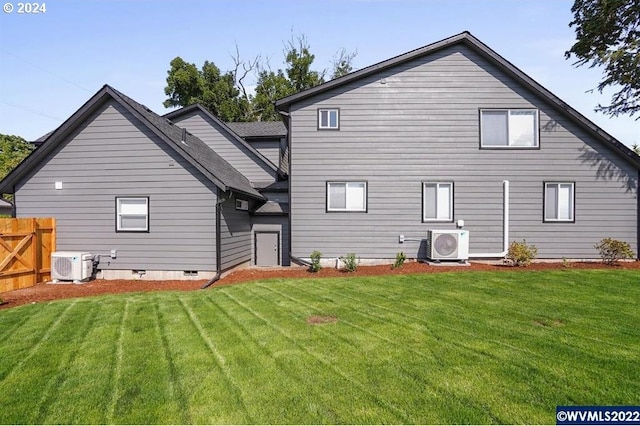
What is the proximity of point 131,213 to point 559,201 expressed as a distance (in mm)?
14946

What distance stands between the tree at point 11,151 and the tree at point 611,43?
143ft

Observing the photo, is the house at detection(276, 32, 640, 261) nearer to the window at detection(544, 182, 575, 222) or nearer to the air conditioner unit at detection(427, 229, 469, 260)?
the window at detection(544, 182, 575, 222)

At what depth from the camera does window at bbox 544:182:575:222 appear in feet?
40.7

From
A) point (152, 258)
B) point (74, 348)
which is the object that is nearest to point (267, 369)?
point (74, 348)

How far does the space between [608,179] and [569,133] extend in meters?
2.17

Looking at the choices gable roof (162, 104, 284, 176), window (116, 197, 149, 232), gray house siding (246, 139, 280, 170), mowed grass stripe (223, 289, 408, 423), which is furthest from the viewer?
gray house siding (246, 139, 280, 170)

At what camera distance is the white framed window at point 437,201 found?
1252 cm

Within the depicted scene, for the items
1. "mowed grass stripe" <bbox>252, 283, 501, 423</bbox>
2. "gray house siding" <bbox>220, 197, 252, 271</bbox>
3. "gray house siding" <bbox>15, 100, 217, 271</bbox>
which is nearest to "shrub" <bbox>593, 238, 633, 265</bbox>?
"mowed grass stripe" <bbox>252, 283, 501, 423</bbox>

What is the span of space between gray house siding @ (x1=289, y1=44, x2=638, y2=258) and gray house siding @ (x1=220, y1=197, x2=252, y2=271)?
2088 millimetres

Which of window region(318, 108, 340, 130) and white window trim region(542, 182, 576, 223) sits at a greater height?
window region(318, 108, 340, 130)

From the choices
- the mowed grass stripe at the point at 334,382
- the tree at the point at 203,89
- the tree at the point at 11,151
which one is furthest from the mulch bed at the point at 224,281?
the tree at the point at 11,151

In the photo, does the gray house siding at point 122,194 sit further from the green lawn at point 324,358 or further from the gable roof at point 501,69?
the gable roof at point 501,69

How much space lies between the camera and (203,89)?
34.9 meters

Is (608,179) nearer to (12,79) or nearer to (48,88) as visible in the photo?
(12,79)
